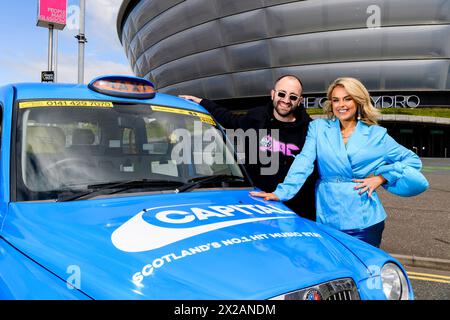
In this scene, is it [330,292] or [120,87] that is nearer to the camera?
[330,292]

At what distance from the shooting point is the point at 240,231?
1951 millimetres

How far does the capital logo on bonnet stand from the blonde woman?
2.01 feet

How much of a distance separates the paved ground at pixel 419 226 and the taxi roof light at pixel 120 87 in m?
4.56

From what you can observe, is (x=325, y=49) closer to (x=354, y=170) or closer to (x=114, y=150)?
(x=354, y=170)

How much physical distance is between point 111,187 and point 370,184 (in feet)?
6.33

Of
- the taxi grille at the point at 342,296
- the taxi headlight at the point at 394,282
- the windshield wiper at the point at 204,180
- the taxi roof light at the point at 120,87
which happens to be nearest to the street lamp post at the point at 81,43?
the taxi roof light at the point at 120,87

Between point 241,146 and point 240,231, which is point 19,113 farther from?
→ point 241,146

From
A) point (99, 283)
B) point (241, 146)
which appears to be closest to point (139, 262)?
point (99, 283)

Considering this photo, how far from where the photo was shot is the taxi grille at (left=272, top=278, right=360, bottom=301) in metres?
1.52

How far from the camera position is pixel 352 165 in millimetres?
3029

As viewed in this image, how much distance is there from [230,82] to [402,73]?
1345 centimetres

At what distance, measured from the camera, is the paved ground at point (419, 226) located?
18.9 feet

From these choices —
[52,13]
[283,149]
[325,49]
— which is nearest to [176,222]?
[283,149]

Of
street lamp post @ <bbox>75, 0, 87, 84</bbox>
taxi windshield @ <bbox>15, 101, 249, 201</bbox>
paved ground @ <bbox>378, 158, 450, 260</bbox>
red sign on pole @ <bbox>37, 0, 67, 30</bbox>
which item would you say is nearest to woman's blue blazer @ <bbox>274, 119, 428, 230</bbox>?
taxi windshield @ <bbox>15, 101, 249, 201</bbox>
